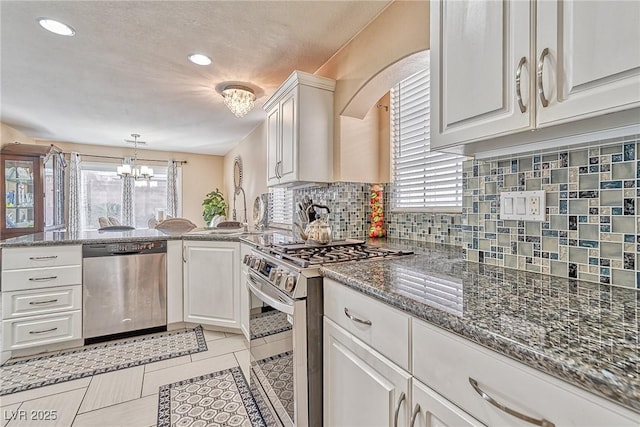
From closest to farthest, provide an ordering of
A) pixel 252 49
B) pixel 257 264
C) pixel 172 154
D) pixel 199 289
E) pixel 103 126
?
pixel 257 264 < pixel 252 49 < pixel 199 289 < pixel 103 126 < pixel 172 154

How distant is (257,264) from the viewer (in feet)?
5.77

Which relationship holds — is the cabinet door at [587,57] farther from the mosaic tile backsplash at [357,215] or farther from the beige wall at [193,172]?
the beige wall at [193,172]

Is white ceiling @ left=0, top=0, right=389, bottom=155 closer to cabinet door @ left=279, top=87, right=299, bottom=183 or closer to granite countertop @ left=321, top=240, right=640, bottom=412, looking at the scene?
cabinet door @ left=279, top=87, right=299, bottom=183

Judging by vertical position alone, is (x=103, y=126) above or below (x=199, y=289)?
above

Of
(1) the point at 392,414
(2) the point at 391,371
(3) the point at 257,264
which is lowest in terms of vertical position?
(1) the point at 392,414

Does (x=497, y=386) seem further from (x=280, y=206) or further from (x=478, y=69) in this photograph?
(x=280, y=206)

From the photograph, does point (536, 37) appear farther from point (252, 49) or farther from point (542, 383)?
point (252, 49)

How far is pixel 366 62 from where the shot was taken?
2.01 meters

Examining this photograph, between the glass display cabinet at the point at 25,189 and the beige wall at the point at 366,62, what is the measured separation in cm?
446

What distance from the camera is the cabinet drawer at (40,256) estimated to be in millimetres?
2268

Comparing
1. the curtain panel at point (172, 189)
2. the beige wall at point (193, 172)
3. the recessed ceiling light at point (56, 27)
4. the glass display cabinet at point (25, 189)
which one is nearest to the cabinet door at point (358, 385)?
the recessed ceiling light at point (56, 27)

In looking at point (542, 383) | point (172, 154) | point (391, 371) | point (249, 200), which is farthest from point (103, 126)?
point (542, 383)

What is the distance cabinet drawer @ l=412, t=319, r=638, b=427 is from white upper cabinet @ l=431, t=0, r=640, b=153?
0.64 metres

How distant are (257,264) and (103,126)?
4401 millimetres
